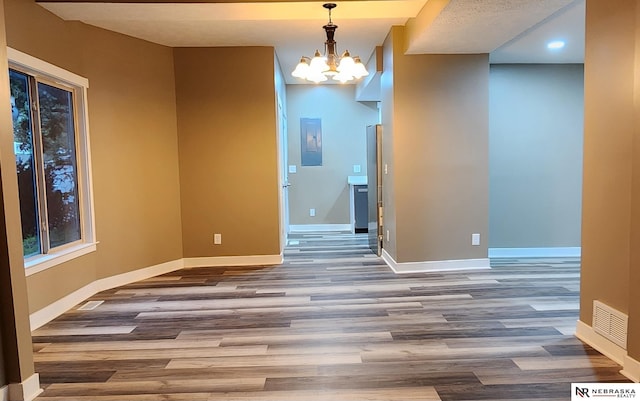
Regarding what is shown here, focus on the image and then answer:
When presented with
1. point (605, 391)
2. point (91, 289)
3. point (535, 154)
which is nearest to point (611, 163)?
point (605, 391)

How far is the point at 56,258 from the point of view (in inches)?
125

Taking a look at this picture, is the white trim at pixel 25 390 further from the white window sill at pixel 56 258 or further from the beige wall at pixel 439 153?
the beige wall at pixel 439 153

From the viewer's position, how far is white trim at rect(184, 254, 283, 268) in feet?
15.3

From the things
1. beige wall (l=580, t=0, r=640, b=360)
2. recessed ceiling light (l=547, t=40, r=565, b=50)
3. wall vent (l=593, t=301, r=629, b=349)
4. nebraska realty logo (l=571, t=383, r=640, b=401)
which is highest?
recessed ceiling light (l=547, t=40, r=565, b=50)

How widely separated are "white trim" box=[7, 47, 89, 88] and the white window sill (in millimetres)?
1436

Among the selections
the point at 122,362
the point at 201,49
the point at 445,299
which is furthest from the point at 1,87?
the point at 445,299

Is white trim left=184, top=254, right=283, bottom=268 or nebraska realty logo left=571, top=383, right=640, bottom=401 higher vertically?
white trim left=184, top=254, right=283, bottom=268

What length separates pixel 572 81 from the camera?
4.74 m

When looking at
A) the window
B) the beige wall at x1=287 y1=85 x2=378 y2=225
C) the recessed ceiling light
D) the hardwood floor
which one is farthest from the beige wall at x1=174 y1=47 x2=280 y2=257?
the recessed ceiling light

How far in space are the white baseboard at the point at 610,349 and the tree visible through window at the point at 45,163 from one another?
395cm

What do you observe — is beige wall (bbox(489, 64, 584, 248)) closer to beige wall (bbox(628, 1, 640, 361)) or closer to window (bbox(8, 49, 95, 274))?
beige wall (bbox(628, 1, 640, 361))

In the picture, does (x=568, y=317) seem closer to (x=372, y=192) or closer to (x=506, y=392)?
(x=506, y=392)

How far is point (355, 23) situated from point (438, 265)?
2.61 metres

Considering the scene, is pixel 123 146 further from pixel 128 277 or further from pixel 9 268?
pixel 9 268
